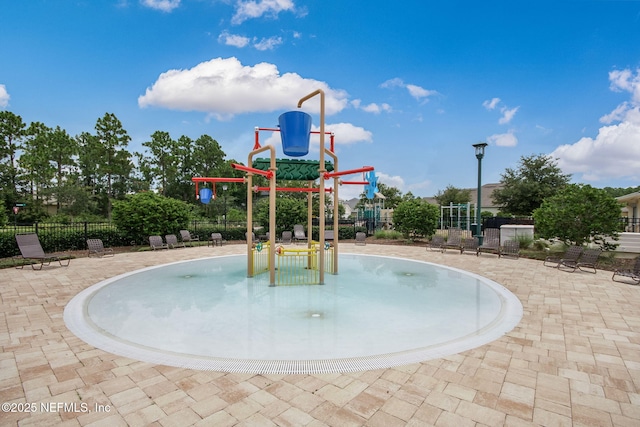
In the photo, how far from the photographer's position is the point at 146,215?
1638 centimetres

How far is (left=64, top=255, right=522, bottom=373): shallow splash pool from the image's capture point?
436 centimetres

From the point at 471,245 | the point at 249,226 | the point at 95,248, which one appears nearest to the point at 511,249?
the point at 471,245

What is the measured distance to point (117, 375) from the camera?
373cm

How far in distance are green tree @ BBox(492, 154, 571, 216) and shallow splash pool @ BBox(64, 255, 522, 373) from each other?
29.3 m

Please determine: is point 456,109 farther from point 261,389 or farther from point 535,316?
point 261,389

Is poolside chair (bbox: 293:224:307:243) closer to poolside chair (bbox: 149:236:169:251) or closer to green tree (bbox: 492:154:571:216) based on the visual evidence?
poolside chair (bbox: 149:236:169:251)

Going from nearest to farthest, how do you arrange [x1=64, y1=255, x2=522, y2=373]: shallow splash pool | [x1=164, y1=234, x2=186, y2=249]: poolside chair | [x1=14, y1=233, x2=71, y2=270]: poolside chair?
[x1=64, y1=255, x2=522, y2=373]: shallow splash pool
[x1=14, y1=233, x2=71, y2=270]: poolside chair
[x1=164, y1=234, x2=186, y2=249]: poolside chair

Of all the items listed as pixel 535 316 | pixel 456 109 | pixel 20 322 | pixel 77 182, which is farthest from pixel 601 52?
pixel 77 182

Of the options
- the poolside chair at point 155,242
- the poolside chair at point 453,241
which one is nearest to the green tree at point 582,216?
the poolside chair at point 453,241

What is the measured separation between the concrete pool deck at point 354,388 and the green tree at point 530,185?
33.0 metres

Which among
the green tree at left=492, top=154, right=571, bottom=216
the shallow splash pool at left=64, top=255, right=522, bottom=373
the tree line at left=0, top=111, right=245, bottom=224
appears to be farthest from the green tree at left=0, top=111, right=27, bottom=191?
the green tree at left=492, top=154, right=571, bottom=216

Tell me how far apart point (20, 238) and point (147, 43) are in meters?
9.54

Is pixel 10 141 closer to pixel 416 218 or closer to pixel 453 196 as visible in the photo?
pixel 416 218

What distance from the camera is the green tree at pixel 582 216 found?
12.0 m
